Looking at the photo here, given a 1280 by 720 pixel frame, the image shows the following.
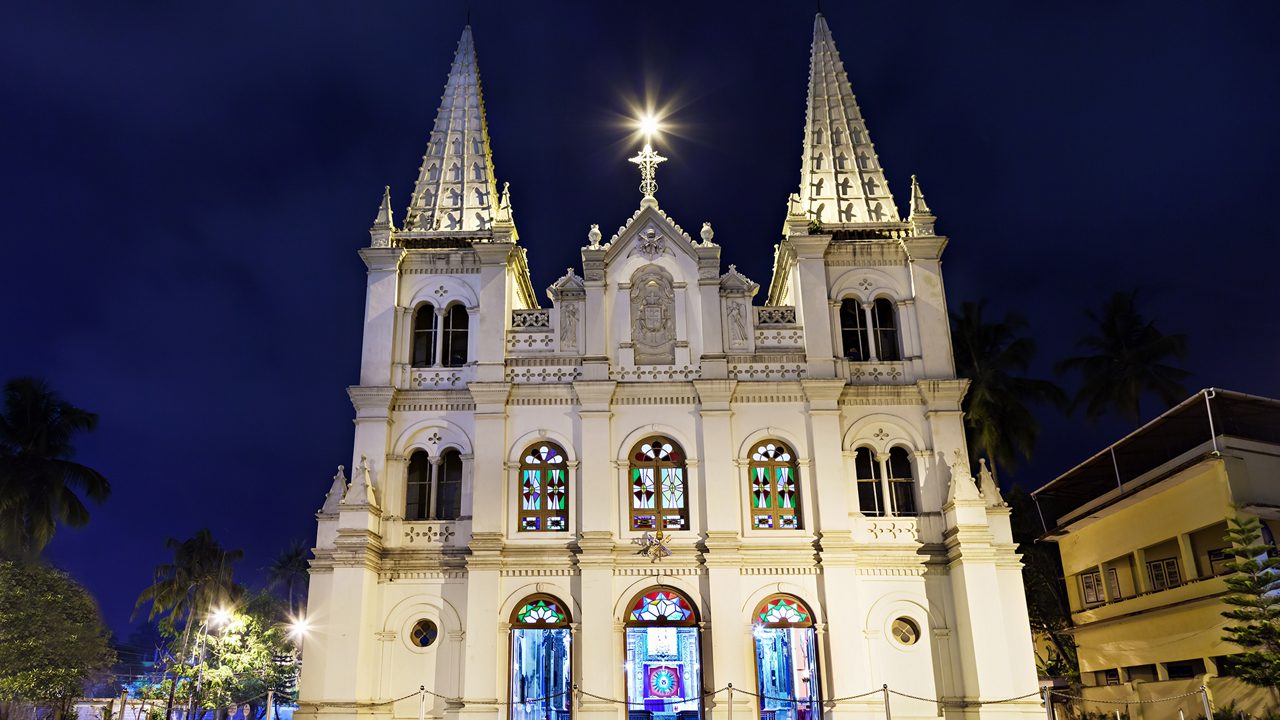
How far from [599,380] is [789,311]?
589 cm

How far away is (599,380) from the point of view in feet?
87.9

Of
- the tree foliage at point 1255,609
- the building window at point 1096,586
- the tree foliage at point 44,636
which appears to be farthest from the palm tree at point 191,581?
the tree foliage at point 1255,609

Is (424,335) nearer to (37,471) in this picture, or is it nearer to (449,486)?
(449,486)

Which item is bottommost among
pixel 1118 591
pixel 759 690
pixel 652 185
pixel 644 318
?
pixel 759 690

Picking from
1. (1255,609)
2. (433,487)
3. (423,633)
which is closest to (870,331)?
(1255,609)

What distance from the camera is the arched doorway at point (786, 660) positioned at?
80.1 feet

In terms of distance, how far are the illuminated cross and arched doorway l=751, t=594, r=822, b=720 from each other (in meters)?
12.3

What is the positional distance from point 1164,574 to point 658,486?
16.3 meters

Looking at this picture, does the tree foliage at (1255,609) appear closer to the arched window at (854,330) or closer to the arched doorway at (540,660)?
the arched window at (854,330)

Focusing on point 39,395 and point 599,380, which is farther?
point 39,395

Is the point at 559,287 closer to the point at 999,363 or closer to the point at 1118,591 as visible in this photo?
the point at 999,363

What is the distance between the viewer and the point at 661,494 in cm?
2645

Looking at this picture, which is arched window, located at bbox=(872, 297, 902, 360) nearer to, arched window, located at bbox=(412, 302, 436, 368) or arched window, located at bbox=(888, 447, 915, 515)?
arched window, located at bbox=(888, 447, 915, 515)

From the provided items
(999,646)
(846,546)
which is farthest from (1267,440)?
(846,546)
